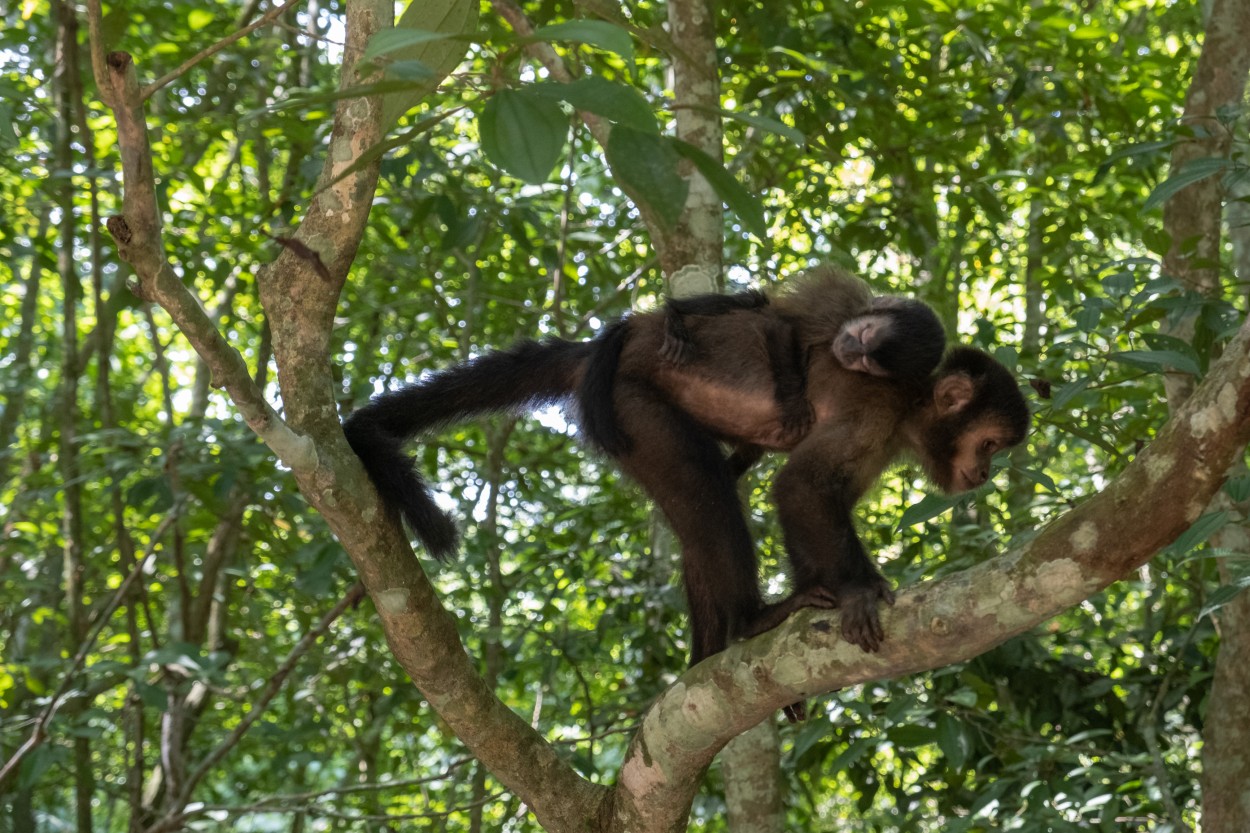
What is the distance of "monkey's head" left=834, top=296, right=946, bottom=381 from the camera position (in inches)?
133

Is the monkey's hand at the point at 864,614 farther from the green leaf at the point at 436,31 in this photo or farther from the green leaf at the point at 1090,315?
the green leaf at the point at 436,31

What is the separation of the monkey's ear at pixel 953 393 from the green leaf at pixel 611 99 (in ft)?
9.01

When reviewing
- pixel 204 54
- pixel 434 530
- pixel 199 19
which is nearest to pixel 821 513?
pixel 434 530

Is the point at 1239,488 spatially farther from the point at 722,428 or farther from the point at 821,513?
the point at 722,428

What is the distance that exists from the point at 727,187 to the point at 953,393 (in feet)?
8.71

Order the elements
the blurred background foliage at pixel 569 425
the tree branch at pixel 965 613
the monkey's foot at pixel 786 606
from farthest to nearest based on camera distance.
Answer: the blurred background foliage at pixel 569 425 → the monkey's foot at pixel 786 606 → the tree branch at pixel 965 613

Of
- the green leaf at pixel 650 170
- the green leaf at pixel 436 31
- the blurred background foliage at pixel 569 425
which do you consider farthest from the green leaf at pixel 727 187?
the blurred background foliage at pixel 569 425

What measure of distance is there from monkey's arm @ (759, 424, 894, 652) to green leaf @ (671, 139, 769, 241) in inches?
74.0

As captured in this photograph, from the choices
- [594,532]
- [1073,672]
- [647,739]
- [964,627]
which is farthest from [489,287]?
[964,627]

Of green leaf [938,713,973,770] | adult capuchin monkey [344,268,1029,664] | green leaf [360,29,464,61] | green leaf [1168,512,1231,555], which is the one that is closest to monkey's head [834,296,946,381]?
adult capuchin monkey [344,268,1029,664]

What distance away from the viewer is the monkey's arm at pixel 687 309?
352 cm

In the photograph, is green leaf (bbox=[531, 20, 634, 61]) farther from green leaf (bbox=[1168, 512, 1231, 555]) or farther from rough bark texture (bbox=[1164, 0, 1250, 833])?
rough bark texture (bbox=[1164, 0, 1250, 833])

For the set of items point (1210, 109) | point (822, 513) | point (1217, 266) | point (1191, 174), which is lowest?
point (822, 513)

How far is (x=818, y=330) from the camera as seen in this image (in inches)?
146
